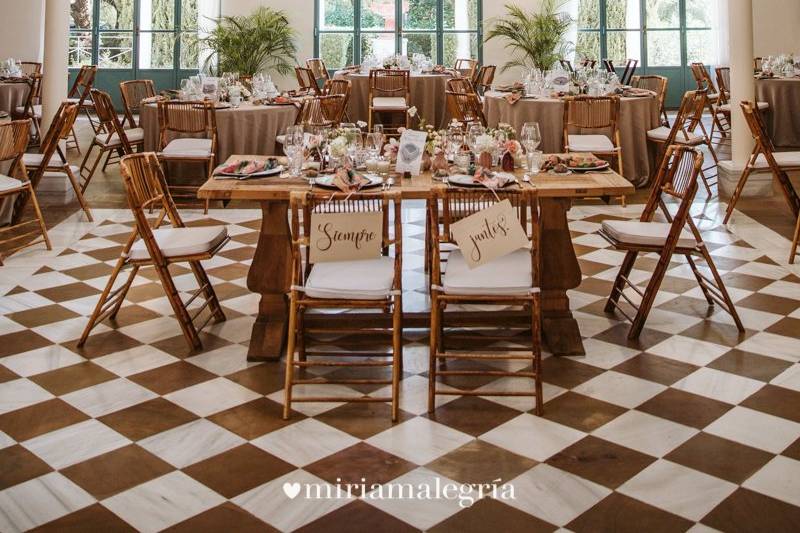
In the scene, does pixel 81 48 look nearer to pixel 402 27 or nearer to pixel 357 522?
pixel 402 27

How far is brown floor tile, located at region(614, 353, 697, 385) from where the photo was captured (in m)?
3.93

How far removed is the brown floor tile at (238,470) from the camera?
301cm

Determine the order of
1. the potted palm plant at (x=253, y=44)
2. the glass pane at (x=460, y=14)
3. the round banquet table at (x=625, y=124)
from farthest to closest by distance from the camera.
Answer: the glass pane at (x=460, y=14)
the potted palm plant at (x=253, y=44)
the round banquet table at (x=625, y=124)

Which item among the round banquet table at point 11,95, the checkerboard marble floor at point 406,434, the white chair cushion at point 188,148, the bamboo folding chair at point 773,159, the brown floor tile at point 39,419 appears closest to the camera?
the checkerboard marble floor at point 406,434

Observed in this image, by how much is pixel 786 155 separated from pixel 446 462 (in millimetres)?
4222

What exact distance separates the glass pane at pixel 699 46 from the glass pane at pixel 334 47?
537 cm

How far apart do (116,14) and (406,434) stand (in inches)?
502

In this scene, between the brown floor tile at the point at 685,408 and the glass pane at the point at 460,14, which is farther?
the glass pane at the point at 460,14

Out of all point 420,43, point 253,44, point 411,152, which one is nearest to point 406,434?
point 411,152

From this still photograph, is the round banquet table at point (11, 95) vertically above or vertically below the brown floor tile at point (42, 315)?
above

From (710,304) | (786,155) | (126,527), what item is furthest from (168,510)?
(786,155)

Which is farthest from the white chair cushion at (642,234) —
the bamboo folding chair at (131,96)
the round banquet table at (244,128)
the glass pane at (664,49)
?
the glass pane at (664,49)

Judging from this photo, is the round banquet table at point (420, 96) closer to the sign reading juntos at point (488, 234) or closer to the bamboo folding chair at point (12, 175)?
the bamboo folding chair at point (12, 175)

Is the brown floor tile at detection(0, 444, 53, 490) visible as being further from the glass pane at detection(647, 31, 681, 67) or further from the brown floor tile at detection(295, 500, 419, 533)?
the glass pane at detection(647, 31, 681, 67)
